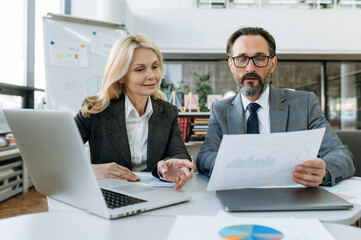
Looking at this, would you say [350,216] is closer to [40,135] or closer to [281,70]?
[40,135]

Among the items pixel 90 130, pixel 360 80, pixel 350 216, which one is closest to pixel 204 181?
pixel 350 216

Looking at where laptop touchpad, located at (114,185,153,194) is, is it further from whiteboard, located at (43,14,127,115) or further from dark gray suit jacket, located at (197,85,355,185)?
whiteboard, located at (43,14,127,115)

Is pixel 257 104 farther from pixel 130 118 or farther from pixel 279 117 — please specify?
pixel 130 118

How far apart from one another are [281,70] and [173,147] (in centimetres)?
409

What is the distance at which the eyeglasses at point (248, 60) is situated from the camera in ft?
4.94

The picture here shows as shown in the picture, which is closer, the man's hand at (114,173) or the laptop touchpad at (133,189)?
the laptop touchpad at (133,189)

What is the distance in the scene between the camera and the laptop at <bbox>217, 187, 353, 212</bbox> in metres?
0.74

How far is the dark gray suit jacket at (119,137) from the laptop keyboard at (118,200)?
604 millimetres

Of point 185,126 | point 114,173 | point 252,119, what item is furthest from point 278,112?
point 185,126

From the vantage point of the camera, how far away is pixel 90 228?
2.09 feet

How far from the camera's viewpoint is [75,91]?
10.4 feet

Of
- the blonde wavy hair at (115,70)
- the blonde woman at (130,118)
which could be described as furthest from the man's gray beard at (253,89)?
the blonde wavy hair at (115,70)

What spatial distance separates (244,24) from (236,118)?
11.5 feet

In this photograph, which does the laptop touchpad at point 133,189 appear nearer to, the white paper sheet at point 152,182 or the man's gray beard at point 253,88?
the white paper sheet at point 152,182
